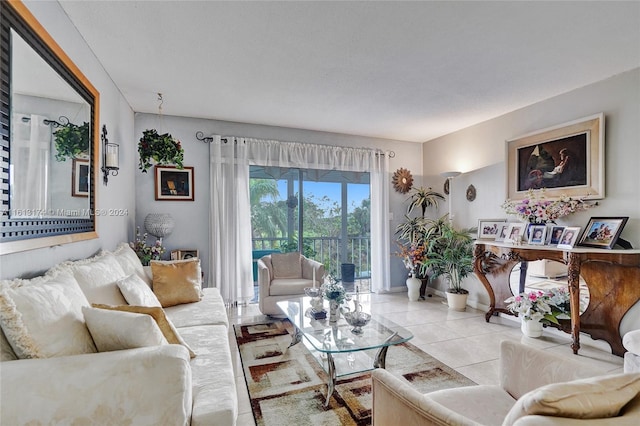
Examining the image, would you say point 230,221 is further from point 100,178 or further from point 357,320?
point 357,320

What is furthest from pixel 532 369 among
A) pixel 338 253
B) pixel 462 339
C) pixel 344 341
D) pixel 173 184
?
pixel 173 184

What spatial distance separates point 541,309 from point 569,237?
2.50ft

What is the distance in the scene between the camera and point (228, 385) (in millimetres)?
1433

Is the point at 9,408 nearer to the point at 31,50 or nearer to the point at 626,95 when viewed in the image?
the point at 31,50

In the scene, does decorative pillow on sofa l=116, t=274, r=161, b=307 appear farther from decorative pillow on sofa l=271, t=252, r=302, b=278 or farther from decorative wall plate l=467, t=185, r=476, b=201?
decorative wall plate l=467, t=185, r=476, b=201

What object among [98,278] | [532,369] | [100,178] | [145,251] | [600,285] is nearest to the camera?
[532,369]

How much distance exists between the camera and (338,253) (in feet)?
16.9

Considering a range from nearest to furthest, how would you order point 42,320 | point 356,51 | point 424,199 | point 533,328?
point 42,320
point 356,51
point 533,328
point 424,199

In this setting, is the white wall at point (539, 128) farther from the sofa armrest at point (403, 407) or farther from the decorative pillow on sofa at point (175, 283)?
the decorative pillow on sofa at point (175, 283)

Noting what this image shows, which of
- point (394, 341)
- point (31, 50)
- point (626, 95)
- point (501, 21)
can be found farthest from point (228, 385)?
point (626, 95)

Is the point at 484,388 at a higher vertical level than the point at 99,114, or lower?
lower

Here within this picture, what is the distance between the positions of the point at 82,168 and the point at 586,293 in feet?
14.3

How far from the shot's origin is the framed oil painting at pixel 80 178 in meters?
1.97

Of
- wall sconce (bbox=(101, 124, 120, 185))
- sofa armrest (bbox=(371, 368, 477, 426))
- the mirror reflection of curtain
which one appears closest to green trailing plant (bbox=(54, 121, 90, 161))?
the mirror reflection of curtain
